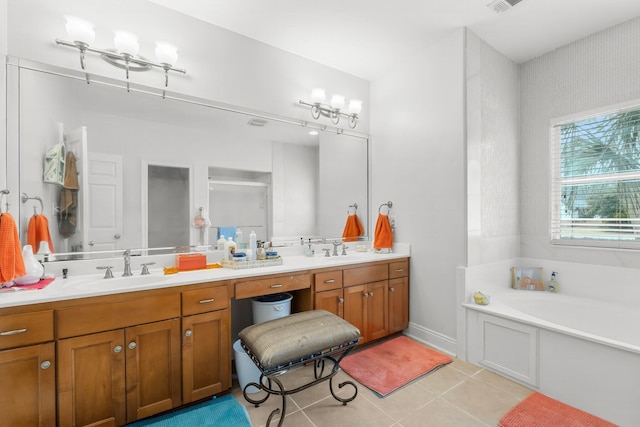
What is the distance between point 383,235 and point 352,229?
1.17 ft

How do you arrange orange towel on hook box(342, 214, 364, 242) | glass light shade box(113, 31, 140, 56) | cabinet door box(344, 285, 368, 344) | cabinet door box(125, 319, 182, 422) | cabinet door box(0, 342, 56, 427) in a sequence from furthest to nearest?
orange towel on hook box(342, 214, 364, 242)
cabinet door box(344, 285, 368, 344)
glass light shade box(113, 31, 140, 56)
cabinet door box(125, 319, 182, 422)
cabinet door box(0, 342, 56, 427)

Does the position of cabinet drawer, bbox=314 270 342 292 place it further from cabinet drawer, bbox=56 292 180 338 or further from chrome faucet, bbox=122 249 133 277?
chrome faucet, bbox=122 249 133 277

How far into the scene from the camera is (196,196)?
2.20 meters

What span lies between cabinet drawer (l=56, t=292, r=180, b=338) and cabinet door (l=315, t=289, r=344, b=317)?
1.00m

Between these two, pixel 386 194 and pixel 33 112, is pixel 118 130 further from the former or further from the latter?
pixel 386 194

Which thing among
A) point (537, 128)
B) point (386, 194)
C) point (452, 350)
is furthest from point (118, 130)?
point (537, 128)

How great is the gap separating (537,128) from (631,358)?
2.07 meters

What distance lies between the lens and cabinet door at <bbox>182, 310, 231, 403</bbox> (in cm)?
170

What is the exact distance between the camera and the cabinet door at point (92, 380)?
4.60 ft

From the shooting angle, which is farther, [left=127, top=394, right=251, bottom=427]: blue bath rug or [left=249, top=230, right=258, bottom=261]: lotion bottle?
[left=249, top=230, right=258, bottom=261]: lotion bottle

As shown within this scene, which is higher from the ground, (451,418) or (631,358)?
(631,358)

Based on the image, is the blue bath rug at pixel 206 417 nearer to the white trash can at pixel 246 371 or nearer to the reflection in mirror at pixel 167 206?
the white trash can at pixel 246 371

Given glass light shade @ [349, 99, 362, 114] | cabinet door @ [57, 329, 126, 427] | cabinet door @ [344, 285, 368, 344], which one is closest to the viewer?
cabinet door @ [57, 329, 126, 427]

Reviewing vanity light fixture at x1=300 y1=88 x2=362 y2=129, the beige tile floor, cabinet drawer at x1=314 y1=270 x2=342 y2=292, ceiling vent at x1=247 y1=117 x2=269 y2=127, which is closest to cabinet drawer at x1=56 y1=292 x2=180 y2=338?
the beige tile floor
